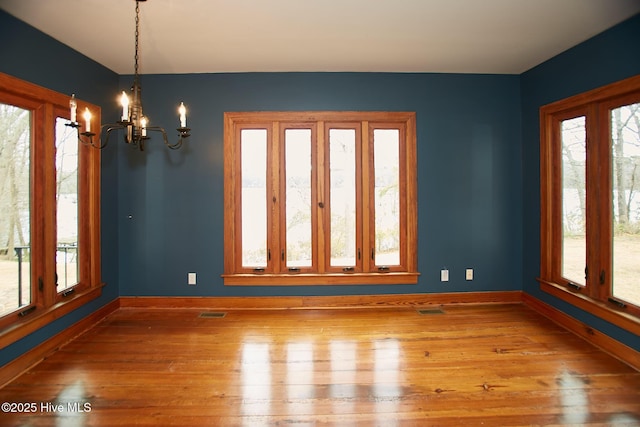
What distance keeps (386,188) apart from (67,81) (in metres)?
3.26

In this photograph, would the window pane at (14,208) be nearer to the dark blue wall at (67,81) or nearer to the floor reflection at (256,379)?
the dark blue wall at (67,81)

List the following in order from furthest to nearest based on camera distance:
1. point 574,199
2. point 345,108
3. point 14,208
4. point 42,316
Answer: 1. point 345,108
2. point 574,199
3. point 42,316
4. point 14,208

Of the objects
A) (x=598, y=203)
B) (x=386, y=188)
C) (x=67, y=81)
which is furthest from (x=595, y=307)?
(x=67, y=81)

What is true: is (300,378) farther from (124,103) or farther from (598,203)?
(598,203)

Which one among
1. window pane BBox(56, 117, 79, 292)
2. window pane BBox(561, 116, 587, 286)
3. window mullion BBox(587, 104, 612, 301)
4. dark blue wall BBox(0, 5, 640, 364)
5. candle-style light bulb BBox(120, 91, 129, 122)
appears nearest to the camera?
candle-style light bulb BBox(120, 91, 129, 122)

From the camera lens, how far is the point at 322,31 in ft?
9.92

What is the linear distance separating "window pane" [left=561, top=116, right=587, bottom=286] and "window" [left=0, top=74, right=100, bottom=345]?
4.66 metres

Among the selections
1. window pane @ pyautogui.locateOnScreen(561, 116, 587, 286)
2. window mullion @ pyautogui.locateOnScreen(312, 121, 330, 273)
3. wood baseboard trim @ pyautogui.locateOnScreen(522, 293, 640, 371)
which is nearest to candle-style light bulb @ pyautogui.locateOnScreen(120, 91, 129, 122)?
window mullion @ pyautogui.locateOnScreen(312, 121, 330, 273)

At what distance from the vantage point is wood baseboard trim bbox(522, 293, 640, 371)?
9.01ft

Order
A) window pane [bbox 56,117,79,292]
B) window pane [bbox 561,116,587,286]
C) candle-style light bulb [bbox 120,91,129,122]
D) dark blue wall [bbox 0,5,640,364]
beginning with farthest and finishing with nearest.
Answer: dark blue wall [bbox 0,5,640,364] < window pane [bbox 561,116,587,286] < window pane [bbox 56,117,79,292] < candle-style light bulb [bbox 120,91,129,122]

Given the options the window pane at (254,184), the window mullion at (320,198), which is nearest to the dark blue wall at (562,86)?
the window mullion at (320,198)

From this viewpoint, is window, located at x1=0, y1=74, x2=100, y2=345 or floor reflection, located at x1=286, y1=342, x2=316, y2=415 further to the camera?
window, located at x1=0, y1=74, x2=100, y2=345

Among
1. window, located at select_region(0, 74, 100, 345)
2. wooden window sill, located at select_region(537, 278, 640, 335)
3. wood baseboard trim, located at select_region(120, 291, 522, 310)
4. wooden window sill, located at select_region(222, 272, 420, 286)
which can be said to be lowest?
wood baseboard trim, located at select_region(120, 291, 522, 310)

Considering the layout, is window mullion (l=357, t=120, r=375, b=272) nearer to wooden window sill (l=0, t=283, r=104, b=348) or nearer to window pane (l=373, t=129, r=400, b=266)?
window pane (l=373, t=129, r=400, b=266)
